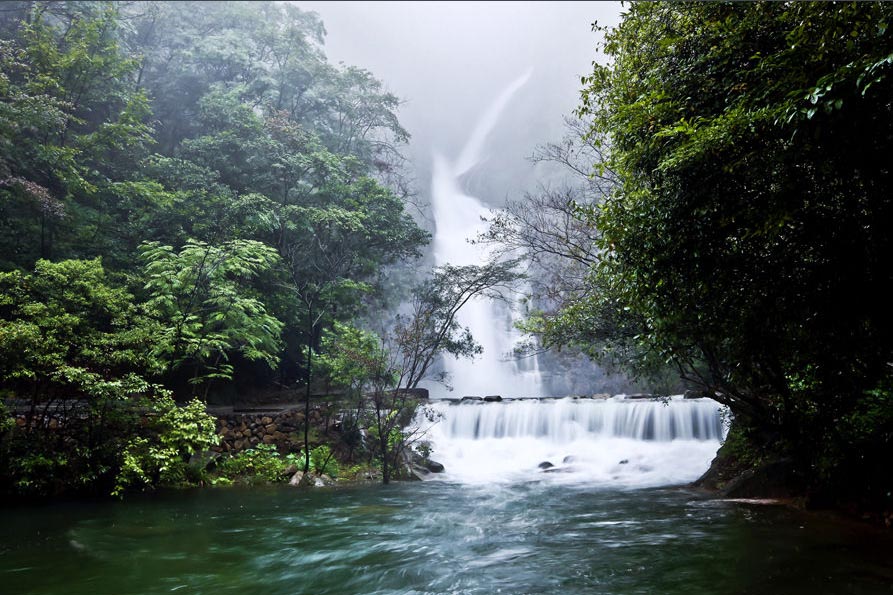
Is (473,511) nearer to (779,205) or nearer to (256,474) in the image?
(256,474)

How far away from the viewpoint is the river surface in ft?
15.2

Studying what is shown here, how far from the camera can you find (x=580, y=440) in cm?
1623

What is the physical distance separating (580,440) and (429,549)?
11051 millimetres

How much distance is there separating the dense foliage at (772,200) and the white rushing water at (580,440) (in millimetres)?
6063

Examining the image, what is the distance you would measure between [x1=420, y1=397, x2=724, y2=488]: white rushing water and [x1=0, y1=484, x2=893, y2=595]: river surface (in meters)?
4.32

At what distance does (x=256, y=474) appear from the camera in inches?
445

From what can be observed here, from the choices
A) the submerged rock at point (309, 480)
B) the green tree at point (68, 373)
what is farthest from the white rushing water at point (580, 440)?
the green tree at point (68, 373)

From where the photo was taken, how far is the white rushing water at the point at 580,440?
1324 centimetres

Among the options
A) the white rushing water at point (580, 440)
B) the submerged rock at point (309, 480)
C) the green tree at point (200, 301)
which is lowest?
the submerged rock at point (309, 480)

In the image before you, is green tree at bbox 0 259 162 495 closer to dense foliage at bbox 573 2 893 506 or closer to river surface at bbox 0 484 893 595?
river surface at bbox 0 484 893 595

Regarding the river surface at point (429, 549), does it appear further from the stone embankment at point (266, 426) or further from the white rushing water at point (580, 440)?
the white rushing water at point (580, 440)

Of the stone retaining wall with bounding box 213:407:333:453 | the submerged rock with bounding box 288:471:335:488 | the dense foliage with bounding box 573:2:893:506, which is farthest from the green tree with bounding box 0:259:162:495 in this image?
the dense foliage with bounding box 573:2:893:506

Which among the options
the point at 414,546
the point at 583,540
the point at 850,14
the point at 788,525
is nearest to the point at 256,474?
the point at 414,546

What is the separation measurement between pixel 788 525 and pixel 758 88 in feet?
16.6
